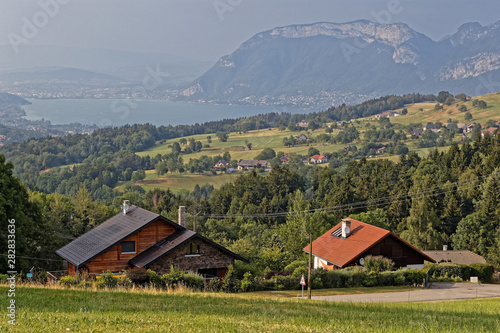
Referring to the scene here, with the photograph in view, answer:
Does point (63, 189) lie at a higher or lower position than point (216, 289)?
higher

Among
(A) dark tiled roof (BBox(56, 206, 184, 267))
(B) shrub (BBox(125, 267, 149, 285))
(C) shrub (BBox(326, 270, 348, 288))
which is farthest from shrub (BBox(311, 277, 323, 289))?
(B) shrub (BBox(125, 267, 149, 285))

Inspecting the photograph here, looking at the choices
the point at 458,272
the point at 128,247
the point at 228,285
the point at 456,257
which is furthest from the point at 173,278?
the point at 456,257

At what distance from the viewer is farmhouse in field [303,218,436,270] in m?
36.3

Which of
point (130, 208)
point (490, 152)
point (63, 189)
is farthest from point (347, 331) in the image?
point (63, 189)

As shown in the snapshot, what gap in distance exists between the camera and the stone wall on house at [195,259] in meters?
30.0

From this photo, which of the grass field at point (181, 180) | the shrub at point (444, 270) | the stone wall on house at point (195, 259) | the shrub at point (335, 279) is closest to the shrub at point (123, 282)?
the stone wall on house at point (195, 259)

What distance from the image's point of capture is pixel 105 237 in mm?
31719

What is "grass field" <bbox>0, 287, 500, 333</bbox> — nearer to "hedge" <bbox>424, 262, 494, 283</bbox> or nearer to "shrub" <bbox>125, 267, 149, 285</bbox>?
"shrub" <bbox>125, 267, 149, 285</bbox>

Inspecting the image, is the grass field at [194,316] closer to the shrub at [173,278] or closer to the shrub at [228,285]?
the shrub at [173,278]

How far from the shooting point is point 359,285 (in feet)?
100

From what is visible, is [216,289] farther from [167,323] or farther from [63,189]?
[63,189]

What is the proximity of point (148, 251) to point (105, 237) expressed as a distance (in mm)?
2789

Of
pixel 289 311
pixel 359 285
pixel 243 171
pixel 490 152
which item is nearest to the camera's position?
pixel 289 311

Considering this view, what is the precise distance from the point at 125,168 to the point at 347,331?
16154 centimetres
